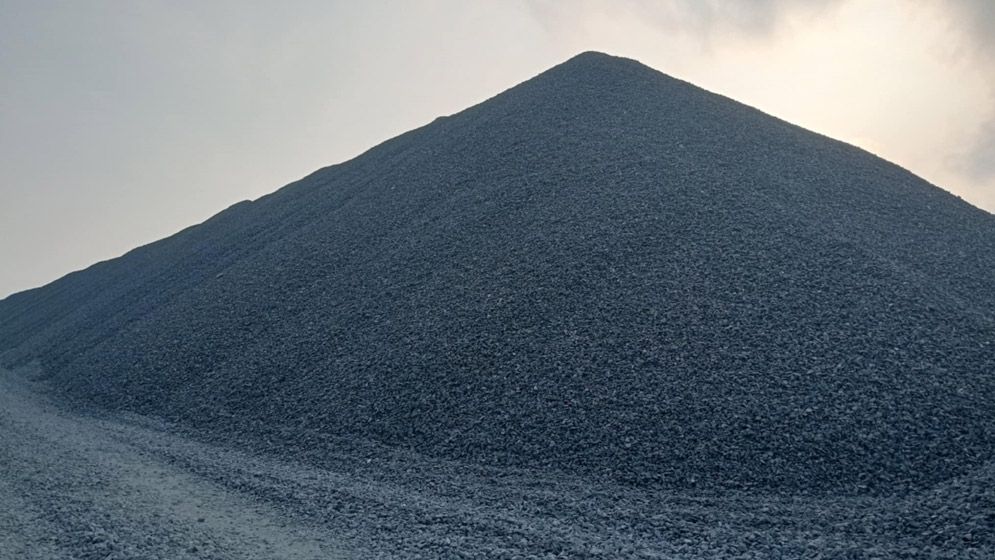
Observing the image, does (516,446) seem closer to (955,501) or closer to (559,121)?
(955,501)

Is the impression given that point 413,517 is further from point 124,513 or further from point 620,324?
point 620,324

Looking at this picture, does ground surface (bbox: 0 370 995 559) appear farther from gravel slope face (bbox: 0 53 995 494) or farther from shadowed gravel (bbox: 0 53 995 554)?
gravel slope face (bbox: 0 53 995 494)

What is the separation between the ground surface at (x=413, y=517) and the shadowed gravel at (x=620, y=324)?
0.32 feet

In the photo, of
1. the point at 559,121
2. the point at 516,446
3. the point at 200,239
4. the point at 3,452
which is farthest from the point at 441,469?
the point at 200,239

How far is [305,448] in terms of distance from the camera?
7.91 meters

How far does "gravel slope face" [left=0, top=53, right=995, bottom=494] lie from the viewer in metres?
6.55

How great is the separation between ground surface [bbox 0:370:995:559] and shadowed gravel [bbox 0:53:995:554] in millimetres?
98

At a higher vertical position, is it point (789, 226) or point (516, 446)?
point (789, 226)

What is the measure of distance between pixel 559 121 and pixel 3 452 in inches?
472

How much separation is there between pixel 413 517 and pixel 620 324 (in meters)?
3.80

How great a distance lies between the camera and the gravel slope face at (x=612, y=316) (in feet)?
21.5

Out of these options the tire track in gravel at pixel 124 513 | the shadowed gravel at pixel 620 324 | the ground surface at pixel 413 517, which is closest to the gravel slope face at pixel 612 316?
the shadowed gravel at pixel 620 324

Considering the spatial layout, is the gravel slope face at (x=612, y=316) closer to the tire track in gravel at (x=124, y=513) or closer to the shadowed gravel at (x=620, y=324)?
the shadowed gravel at (x=620, y=324)

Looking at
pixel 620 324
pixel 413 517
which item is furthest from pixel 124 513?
pixel 620 324
